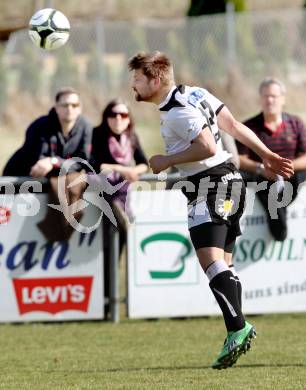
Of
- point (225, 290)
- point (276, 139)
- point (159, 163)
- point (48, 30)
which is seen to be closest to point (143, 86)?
point (159, 163)

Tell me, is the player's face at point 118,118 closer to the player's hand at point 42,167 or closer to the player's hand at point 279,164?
the player's hand at point 42,167

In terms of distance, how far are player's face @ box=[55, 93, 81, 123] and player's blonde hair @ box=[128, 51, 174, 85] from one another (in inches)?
126

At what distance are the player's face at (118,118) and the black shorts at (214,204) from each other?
3333mm

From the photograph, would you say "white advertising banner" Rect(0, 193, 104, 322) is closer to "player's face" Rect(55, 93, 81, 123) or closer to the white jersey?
"player's face" Rect(55, 93, 81, 123)

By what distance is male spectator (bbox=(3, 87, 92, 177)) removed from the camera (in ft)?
33.7

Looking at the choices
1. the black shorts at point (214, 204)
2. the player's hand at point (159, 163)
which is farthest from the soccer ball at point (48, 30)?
the player's hand at point (159, 163)

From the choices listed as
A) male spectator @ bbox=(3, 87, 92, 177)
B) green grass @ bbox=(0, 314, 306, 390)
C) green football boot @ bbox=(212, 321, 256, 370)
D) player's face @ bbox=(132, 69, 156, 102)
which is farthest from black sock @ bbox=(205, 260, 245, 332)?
male spectator @ bbox=(3, 87, 92, 177)

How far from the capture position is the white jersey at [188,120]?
698 cm

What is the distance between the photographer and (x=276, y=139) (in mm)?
10461

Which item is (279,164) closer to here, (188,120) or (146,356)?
(188,120)

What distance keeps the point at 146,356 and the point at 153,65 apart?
249 cm

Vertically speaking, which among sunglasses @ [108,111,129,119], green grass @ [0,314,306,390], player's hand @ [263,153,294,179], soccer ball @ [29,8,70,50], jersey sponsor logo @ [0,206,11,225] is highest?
soccer ball @ [29,8,70,50]

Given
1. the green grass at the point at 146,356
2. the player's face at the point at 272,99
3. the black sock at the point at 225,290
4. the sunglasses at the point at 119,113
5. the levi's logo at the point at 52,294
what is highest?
the player's face at the point at 272,99

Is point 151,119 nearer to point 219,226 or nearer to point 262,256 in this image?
point 262,256
